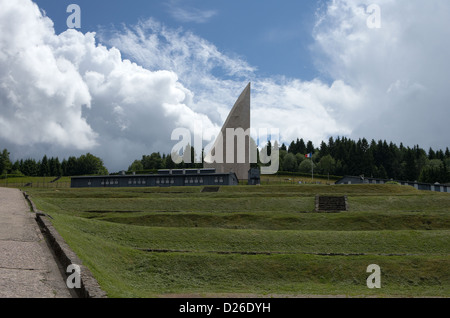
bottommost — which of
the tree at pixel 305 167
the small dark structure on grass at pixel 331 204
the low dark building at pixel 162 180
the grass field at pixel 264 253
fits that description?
the grass field at pixel 264 253

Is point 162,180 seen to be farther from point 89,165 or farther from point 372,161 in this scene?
point 89,165

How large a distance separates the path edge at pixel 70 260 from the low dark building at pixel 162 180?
42251 mm

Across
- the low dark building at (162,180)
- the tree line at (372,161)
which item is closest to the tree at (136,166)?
the tree line at (372,161)

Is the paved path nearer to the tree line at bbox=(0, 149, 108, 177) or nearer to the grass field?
the grass field

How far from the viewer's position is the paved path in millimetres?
9398

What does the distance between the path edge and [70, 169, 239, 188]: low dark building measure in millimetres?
42251

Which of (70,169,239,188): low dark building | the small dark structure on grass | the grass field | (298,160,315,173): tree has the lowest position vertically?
the grass field

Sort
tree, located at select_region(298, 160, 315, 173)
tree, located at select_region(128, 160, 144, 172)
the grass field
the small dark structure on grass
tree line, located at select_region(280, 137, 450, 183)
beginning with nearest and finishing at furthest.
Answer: the grass field
the small dark structure on grass
tree line, located at select_region(280, 137, 450, 183)
tree, located at select_region(298, 160, 315, 173)
tree, located at select_region(128, 160, 144, 172)

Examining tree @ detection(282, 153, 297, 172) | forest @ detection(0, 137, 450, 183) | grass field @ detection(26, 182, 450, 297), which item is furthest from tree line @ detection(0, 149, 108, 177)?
grass field @ detection(26, 182, 450, 297)

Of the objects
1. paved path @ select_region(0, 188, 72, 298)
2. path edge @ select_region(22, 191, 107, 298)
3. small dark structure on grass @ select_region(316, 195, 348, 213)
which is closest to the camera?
path edge @ select_region(22, 191, 107, 298)

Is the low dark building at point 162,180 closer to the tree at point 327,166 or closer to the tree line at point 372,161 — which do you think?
the tree line at point 372,161

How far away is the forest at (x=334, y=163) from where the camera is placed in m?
114

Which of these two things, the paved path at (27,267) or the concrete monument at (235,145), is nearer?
the paved path at (27,267)

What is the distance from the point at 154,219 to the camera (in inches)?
1061
